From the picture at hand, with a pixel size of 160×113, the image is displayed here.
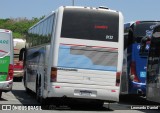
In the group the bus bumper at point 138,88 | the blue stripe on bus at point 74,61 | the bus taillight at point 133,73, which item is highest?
the blue stripe on bus at point 74,61

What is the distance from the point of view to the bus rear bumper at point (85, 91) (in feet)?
50.7

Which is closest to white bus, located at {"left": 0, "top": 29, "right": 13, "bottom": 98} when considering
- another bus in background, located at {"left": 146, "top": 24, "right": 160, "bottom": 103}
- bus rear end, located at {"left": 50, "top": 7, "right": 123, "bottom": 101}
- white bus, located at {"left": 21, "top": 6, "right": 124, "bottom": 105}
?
white bus, located at {"left": 21, "top": 6, "right": 124, "bottom": 105}

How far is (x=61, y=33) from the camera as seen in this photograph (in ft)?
51.3

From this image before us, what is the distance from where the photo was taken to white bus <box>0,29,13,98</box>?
18281 mm

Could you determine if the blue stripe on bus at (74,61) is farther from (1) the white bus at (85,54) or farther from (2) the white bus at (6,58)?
(2) the white bus at (6,58)

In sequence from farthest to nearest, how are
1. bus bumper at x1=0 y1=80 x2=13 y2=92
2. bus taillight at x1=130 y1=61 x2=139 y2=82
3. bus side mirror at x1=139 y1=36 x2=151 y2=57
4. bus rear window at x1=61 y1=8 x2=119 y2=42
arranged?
bus taillight at x1=130 y1=61 x2=139 y2=82
bus bumper at x1=0 y1=80 x2=13 y2=92
bus side mirror at x1=139 y1=36 x2=151 y2=57
bus rear window at x1=61 y1=8 x2=119 y2=42

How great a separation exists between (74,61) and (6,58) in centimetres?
380

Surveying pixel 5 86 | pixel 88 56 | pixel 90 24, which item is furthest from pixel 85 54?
pixel 5 86

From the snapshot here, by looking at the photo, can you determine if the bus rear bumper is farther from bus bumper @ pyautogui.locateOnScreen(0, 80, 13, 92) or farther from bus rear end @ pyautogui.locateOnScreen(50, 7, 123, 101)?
bus bumper @ pyautogui.locateOnScreen(0, 80, 13, 92)

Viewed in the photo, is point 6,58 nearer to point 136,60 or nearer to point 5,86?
point 5,86

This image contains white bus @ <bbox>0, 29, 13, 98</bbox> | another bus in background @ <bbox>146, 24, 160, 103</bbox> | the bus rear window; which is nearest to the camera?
another bus in background @ <bbox>146, 24, 160, 103</bbox>

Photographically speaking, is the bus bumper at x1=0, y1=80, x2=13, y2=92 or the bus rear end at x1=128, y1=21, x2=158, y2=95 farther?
the bus rear end at x1=128, y1=21, x2=158, y2=95

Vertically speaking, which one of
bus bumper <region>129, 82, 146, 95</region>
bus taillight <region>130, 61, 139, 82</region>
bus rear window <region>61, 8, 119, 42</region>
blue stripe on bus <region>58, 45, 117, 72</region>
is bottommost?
bus bumper <region>129, 82, 146, 95</region>

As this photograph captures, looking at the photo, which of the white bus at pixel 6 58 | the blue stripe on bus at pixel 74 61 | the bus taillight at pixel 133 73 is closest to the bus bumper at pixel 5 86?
the white bus at pixel 6 58
